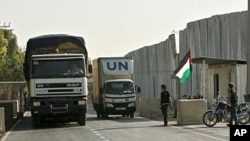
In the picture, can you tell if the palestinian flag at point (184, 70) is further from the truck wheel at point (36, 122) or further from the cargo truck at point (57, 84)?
the truck wheel at point (36, 122)

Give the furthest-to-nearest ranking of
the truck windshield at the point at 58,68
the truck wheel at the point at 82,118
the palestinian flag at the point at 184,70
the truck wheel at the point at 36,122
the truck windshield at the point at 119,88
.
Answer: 1. the truck windshield at the point at 119,88
2. the palestinian flag at the point at 184,70
3. the truck wheel at the point at 82,118
4. the truck wheel at the point at 36,122
5. the truck windshield at the point at 58,68

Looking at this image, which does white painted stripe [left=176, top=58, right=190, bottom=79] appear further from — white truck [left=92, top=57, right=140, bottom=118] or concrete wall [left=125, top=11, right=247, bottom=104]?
white truck [left=92, top=57, right=140, bottom=118]

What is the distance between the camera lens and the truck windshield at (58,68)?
26125 millimetres

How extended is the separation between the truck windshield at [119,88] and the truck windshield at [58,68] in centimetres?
804

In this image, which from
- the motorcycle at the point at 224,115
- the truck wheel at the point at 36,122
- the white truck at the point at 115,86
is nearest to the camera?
the motorcycle at the point at 224,115

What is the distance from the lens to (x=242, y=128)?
861cm

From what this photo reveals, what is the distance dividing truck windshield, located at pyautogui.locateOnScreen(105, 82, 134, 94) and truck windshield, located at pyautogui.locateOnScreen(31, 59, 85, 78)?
8044 millimetres

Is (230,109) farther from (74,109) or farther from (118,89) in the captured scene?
(118,89)

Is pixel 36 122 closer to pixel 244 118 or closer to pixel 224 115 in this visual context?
pixel 224 115

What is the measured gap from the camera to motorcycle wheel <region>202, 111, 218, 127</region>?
23906mm

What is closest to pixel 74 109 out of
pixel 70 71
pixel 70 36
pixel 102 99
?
pixel 70 71

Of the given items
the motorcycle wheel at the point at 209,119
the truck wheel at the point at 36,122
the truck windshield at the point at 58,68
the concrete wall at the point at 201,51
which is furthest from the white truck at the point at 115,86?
the motorcycle wheel at the point at 209,119

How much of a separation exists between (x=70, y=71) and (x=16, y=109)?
46.9 ft

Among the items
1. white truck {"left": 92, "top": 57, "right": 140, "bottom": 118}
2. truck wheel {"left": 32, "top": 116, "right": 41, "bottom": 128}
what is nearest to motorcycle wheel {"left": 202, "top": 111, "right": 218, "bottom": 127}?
truck wheel {"left": 32, "top": 116, "right": 41, "bottom": 128}
